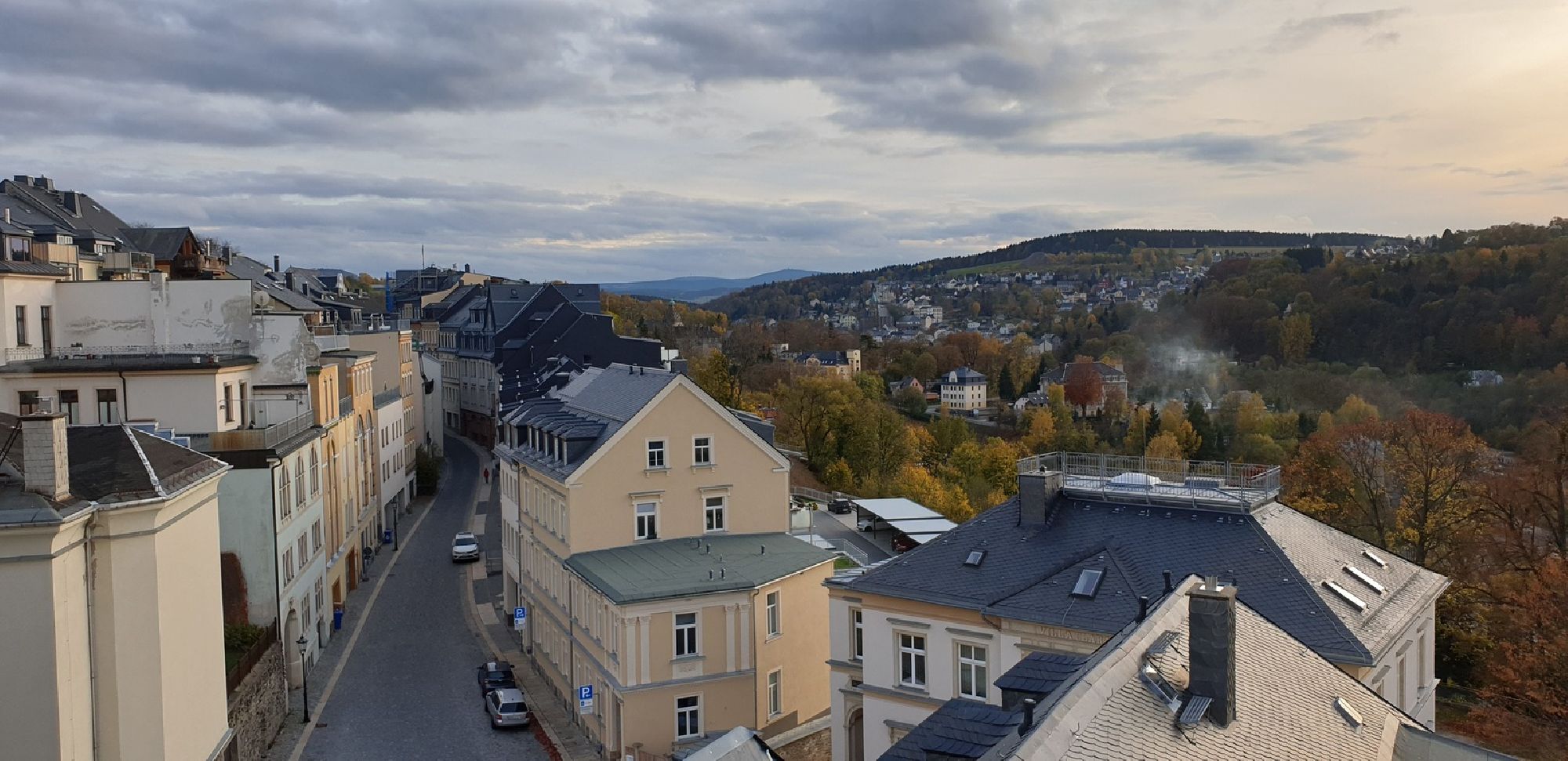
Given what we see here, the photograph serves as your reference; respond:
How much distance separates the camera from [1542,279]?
4126 inches

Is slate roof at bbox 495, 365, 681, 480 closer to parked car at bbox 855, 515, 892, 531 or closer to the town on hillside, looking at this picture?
the town on hillside

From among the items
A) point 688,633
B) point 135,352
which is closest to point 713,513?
point 688,633

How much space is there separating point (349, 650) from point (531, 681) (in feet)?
23.5

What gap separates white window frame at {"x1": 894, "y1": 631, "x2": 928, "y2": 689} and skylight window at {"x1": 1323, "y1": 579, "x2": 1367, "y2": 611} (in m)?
8.16

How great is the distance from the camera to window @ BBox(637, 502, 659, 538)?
33.3 m

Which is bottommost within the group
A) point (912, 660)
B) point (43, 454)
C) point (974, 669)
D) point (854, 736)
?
point (854, 736)

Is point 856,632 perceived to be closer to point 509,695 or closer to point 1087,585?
point 1087,585

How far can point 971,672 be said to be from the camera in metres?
24.3

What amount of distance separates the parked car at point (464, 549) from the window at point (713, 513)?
826 inches

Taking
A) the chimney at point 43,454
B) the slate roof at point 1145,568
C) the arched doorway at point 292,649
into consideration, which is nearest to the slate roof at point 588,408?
the arched doorway at point 292,649

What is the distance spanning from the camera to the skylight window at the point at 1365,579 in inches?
929

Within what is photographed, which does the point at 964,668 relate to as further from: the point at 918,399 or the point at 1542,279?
the point at 1542,279

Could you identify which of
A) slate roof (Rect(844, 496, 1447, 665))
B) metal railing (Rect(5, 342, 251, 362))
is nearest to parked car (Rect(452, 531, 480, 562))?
metal railing (Rect(5, 342, 251, 362))

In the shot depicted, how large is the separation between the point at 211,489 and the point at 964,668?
15410 millimetres
